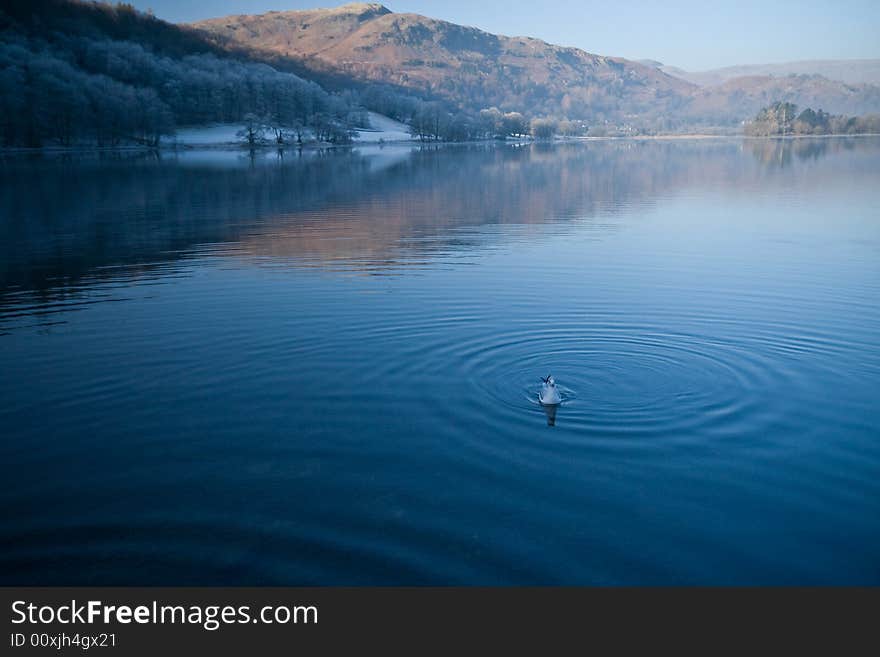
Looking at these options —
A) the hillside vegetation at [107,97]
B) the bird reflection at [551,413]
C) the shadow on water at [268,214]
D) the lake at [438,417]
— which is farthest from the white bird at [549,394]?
the hillside vegetation at [107,97]

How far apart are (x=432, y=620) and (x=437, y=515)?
170 cm

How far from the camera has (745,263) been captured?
2422 cm

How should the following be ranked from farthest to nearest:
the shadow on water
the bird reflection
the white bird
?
the shadow on water < the white bird < the bird reflection

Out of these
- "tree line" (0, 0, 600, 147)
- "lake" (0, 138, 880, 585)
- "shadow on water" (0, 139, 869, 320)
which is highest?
"tree line" (0, 0, 600, 147)

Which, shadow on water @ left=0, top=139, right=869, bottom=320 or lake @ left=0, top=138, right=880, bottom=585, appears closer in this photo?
lake @ left=0, top=138, right=880, bottom=585

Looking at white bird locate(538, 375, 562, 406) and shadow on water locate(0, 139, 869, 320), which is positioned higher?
shadow on water locate(0, 139, 869, 320)

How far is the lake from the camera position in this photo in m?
7.69

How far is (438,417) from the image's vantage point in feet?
36.6

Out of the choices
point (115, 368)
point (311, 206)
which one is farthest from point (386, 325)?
point (311, 206)

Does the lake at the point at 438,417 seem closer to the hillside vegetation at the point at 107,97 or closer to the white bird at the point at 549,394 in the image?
the white bird at the point at 549,394

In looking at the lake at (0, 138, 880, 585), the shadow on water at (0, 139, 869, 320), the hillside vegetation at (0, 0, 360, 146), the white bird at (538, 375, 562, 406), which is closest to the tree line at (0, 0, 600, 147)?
the hillside vegetation at (0, 0, 360, 146)

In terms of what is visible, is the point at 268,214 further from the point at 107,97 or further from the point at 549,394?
the point at 107,97

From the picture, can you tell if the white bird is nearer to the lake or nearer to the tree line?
the lake

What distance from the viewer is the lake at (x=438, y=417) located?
25.2ft
